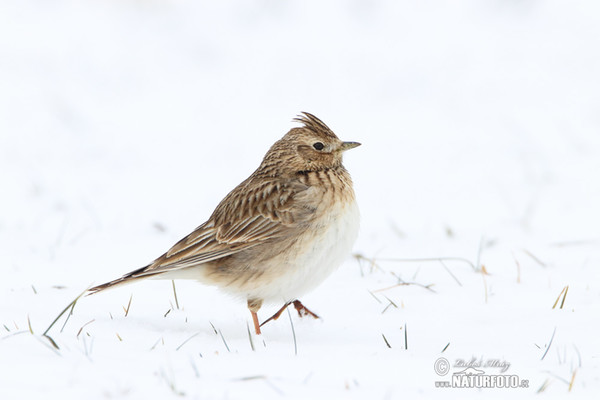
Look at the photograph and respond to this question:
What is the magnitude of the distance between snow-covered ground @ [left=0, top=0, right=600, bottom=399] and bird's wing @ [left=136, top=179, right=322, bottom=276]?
390 mm

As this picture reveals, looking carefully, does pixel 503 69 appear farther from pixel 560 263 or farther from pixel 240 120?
pixel 560 263

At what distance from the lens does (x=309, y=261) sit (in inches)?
188

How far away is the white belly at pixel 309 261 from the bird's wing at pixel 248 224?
12cm

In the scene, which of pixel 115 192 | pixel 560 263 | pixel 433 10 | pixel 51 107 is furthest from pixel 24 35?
pixel 560 263

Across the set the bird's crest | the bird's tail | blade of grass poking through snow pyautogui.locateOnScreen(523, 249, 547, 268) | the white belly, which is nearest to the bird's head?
the bird's crest

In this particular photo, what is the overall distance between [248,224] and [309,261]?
47 centimetres

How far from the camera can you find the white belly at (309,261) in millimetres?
4770

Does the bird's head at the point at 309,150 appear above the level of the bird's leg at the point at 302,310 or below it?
above

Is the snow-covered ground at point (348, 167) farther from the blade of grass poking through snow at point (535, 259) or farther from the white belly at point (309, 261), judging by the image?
the white belly at point (309, 261)

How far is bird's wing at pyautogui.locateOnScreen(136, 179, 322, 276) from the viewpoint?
15.9 ft

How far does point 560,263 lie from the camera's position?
21.1ft

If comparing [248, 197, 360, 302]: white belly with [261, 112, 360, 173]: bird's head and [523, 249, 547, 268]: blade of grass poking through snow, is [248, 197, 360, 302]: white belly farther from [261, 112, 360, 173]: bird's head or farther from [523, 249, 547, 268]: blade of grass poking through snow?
[523, 249, 547, 268]: blade of grass poking through snow

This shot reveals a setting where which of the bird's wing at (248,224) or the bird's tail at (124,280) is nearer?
the bird's tail at (124,280)

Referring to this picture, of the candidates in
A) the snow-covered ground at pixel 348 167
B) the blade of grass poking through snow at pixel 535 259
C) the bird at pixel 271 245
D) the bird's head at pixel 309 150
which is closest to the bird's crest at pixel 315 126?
the bird's head at pixel 309 150
